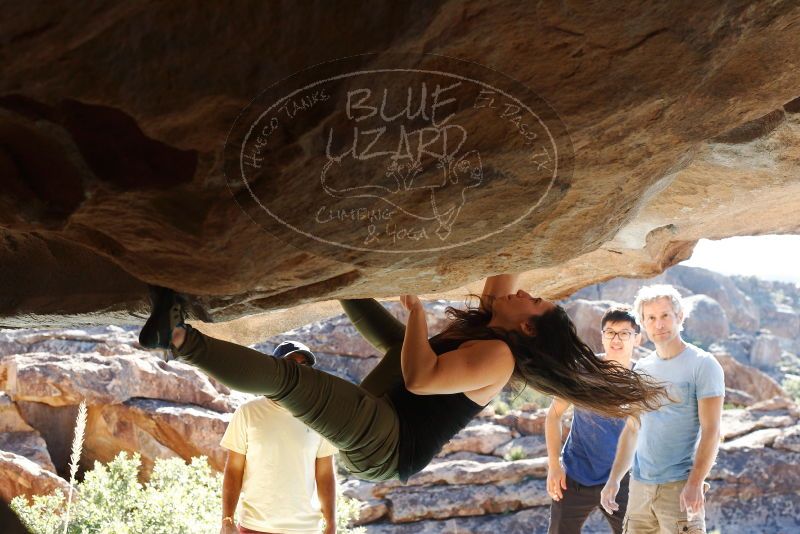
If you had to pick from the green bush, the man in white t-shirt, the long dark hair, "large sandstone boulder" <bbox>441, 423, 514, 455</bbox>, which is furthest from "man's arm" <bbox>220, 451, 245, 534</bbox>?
"large sandstone boulder" <bbox>441, 423, 514, 455</bbox>

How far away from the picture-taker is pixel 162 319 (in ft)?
8.47

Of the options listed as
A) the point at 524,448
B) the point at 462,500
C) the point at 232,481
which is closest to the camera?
the point at 232,481

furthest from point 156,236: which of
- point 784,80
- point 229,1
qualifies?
point 784,80

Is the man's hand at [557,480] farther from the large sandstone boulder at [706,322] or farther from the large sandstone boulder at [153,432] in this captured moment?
the large sandstone boulder at [706,322]

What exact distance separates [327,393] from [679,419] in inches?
74.3

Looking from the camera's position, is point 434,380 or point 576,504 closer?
point 434,380

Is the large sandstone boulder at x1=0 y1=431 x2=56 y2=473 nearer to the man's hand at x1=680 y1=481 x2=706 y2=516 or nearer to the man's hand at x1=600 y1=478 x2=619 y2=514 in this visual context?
the man's hand at x1=600 y1=478 x2=619 y2=514

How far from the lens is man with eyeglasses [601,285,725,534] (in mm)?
3605

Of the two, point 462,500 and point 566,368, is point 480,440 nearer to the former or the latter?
point 462,500

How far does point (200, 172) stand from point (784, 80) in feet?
5.59

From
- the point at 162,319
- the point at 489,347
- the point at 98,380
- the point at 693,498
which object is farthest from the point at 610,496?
the point at 98,380

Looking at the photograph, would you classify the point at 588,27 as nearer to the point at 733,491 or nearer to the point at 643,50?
the point at 643,50

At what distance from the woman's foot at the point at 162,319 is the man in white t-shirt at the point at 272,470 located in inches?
46.1

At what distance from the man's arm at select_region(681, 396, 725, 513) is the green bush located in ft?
12.3
